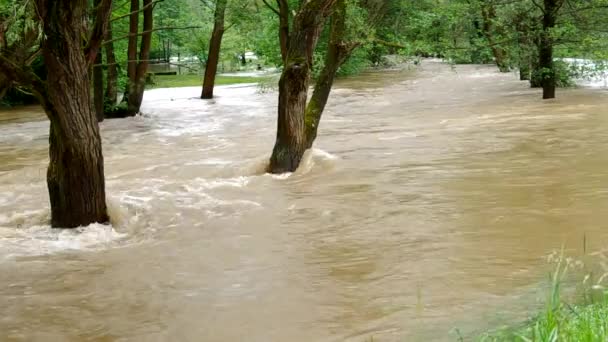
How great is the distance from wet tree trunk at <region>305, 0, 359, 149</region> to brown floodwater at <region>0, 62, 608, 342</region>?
Answer: 2.56 feet

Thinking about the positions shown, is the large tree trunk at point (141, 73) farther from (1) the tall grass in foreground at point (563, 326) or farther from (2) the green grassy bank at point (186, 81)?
(1) the tall grass in foreground at point (563, 326)

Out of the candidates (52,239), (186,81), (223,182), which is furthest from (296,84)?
(186,81)

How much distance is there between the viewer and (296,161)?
13.1 meters

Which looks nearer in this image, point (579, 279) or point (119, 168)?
point (579, 279)

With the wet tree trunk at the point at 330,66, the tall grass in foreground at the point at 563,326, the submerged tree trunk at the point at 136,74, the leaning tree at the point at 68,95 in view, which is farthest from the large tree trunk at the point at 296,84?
the submerged tree trunk at the point at 136,74

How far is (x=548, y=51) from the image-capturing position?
22.3 m

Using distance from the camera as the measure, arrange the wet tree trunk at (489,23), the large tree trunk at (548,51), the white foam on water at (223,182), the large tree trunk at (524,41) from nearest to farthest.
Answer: the white foam on water at (223,182) → the large tree trunk at (548,51) → the large tree trunk at (524,41) → the wet tree trunk at (489,23)

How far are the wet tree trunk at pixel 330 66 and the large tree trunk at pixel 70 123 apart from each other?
5.00 m

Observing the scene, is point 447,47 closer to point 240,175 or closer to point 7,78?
point 240,175

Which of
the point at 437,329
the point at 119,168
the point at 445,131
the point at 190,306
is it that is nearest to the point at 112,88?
the point at 119,168

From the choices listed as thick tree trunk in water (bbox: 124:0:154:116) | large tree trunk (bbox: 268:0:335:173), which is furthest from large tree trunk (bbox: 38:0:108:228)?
thick tree trunk in water (bbox: 124:0:154:116)

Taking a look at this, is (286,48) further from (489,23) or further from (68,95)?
(489,23)

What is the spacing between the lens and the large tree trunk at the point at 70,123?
829cm

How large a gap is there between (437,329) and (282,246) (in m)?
3.28
